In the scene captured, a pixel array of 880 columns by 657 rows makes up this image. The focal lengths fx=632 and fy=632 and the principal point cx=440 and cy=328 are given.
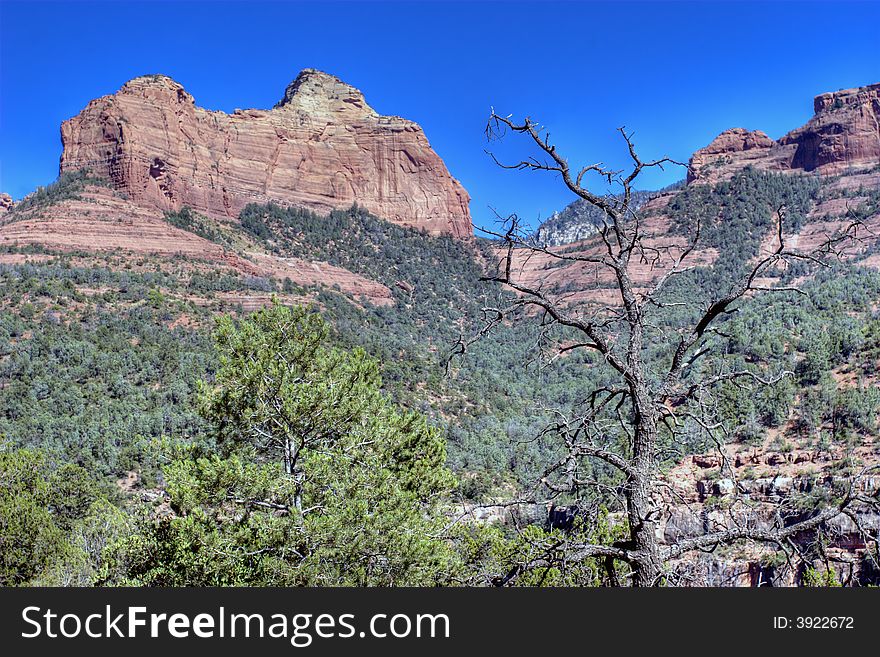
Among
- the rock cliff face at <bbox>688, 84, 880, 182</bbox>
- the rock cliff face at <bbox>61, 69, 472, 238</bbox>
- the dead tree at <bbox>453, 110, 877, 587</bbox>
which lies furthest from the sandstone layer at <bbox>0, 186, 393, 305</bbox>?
the dead tree at <bbox>453, 110, 877, 587</bbox>

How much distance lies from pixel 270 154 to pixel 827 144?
8835 cm

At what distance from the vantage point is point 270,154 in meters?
103

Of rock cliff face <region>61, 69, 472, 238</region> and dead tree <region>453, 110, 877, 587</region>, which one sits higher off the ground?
rock cliff face <region>61, 69, 472, 238</region>

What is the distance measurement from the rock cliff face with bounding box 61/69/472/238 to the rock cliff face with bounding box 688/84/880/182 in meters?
47.9

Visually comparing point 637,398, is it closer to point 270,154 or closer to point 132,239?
point 132,239

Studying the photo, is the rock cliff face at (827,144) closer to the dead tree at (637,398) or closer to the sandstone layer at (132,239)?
the sandstone layer at (132,239)

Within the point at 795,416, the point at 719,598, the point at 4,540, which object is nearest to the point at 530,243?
the point at 719,598

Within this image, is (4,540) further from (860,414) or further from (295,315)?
(860,414)

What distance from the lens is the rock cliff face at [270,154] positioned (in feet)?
266

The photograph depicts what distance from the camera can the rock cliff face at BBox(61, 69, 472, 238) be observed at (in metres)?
81.0

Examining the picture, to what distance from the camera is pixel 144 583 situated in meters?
7.95

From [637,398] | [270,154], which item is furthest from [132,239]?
[637,398]

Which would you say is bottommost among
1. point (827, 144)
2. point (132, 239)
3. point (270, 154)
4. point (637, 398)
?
point (637, 398)

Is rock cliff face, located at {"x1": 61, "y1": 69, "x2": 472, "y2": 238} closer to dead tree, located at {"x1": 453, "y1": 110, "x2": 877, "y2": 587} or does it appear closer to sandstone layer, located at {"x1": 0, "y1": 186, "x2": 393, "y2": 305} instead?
sandstone layer, located at {"x1": 0, "y1": 186, "x2": 393, "y2": 305}
